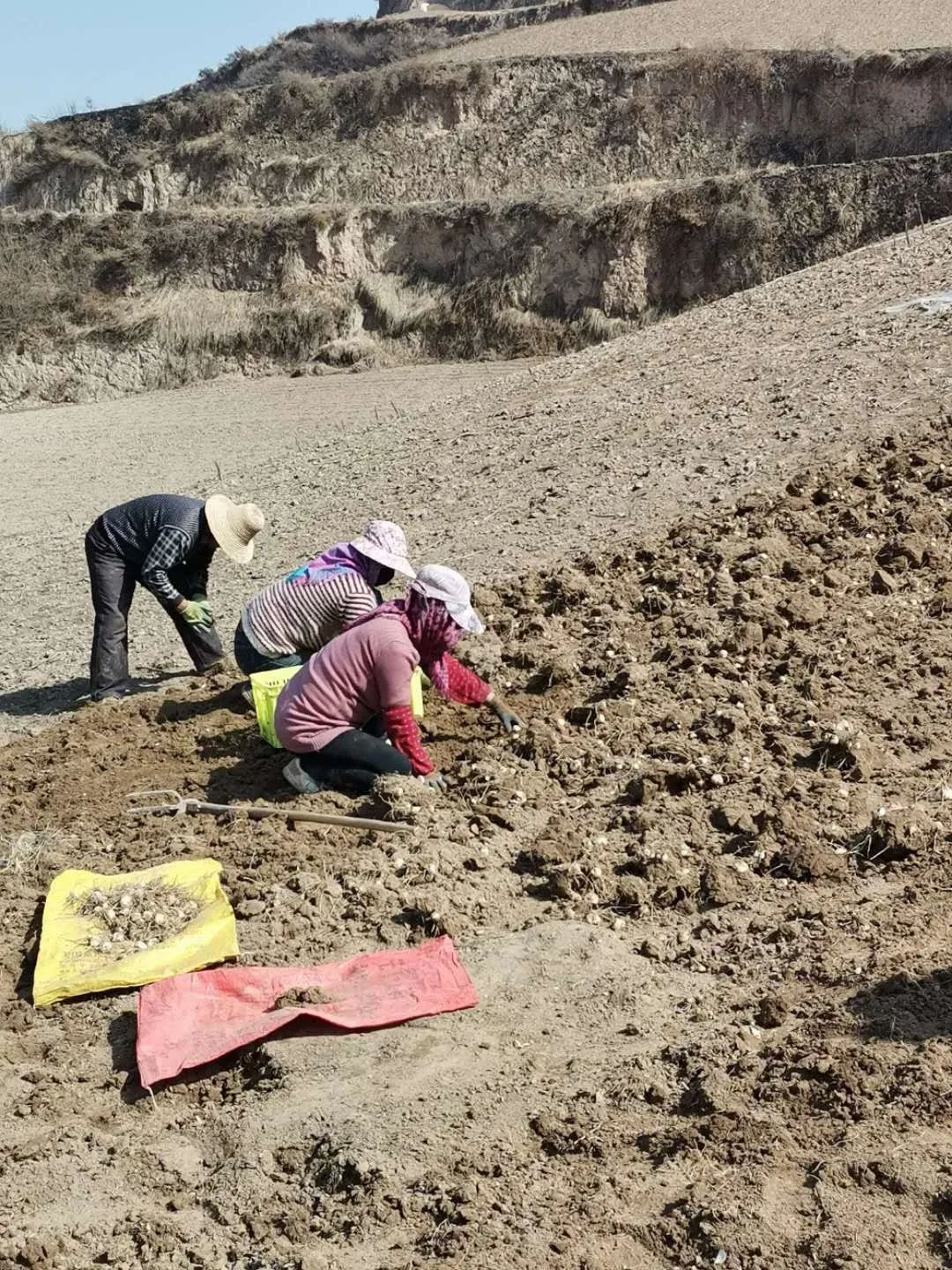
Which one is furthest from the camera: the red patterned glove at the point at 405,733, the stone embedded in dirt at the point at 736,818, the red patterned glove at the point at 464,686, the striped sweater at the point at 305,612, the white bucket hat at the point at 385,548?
the striped sweater at the point at 305,612

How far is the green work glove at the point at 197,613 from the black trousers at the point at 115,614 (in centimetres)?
4

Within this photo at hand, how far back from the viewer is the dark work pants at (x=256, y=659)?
6.62 metres

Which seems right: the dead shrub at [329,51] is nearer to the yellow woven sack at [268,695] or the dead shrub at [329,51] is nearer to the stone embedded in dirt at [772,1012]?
the yellow woven sack at [268,695]

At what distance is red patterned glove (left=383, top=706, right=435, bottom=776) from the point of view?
552cm

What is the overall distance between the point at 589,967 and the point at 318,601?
2.67 metres

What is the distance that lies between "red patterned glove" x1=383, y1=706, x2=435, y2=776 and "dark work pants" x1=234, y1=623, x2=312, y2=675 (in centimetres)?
113

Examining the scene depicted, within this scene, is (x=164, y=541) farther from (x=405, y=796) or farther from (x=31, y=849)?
(x=405, y=796)

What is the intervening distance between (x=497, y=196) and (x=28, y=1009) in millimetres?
24236

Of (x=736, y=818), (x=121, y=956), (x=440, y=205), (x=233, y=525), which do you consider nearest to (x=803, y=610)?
(x=736, y=818)

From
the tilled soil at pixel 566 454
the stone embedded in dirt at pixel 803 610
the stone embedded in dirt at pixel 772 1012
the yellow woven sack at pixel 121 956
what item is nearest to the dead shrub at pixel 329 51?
the tilled soil at pixel 566 454

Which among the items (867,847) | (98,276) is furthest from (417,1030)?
(98,276)

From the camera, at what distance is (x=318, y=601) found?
6461 mm

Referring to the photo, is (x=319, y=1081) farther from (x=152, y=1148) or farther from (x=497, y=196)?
(x=497, y=196)

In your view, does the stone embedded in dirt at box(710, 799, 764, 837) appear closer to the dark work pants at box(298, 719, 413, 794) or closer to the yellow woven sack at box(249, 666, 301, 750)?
the dark work pants at box(298, 719, 413, 794)
